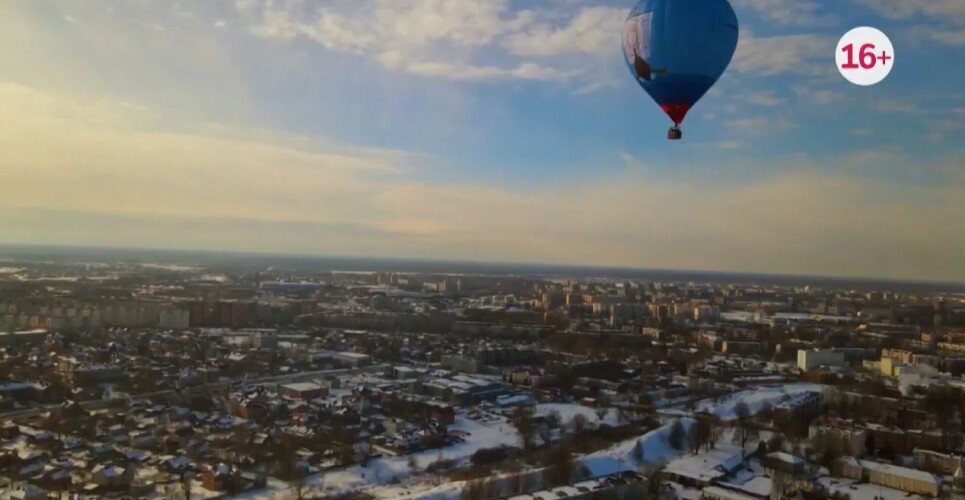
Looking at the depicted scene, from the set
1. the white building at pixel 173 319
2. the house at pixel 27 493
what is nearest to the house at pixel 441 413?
the house at pixel 27 493

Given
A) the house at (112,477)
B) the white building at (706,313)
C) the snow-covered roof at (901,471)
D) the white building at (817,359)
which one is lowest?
the house at (112,477)

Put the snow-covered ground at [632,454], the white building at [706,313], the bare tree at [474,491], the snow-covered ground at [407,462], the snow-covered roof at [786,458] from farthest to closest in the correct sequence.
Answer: the white building at [706,313]
the snow-covered roof at [786,458]
the snow-covered ground at [632,454]
the snow-covered ground at [407,462]
the bare tree at [474,491]

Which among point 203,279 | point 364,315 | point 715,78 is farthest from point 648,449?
point 203,279

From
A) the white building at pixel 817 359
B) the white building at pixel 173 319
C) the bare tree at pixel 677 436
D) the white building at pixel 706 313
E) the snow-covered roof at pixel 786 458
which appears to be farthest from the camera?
the white building at pixel 706 313

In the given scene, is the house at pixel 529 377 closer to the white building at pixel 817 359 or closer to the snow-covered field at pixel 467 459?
the snow-covered field at pixel 467 459

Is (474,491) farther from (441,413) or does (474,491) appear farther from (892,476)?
Result: (892,476)

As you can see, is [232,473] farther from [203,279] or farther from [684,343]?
[203,279]

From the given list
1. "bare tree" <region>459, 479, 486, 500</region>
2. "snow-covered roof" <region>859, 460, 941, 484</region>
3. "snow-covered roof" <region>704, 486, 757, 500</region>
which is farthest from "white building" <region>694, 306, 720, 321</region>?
"bare tree" <region>459, 479, 486, 500</region>
